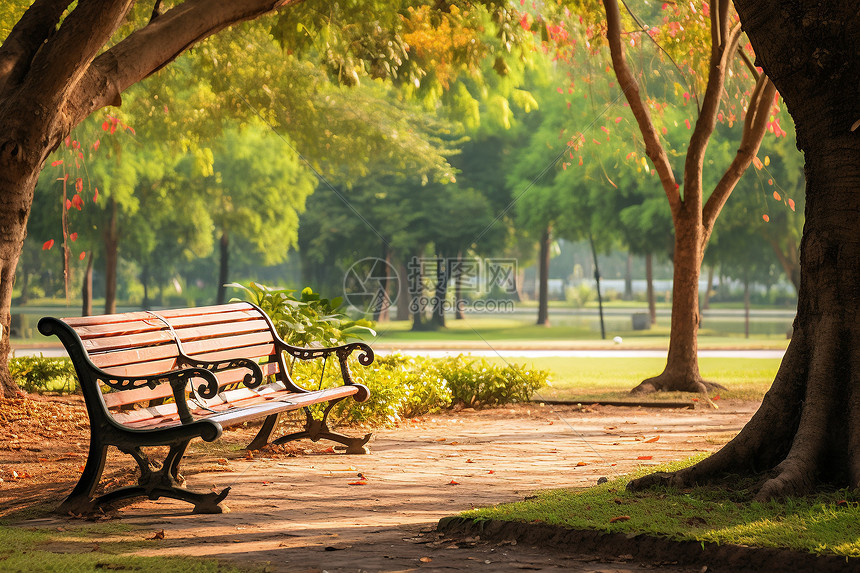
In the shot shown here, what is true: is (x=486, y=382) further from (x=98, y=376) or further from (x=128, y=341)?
(x=98, y=376)

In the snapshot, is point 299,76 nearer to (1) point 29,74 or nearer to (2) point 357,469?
(1) point 29,74

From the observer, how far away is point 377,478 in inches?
236

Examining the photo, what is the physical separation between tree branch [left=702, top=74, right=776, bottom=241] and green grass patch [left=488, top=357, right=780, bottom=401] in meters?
2.39

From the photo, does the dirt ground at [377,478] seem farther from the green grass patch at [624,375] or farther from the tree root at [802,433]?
the green grass patch at [624,375]

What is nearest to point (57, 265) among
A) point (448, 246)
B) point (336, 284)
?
point (336, 284)

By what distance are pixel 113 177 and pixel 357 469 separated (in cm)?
2289

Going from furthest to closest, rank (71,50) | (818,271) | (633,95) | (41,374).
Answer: (633,95) < (41,374) < (71,50) < (818,271)

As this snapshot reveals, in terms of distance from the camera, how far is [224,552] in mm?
4023

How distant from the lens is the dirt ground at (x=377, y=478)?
401 centimetres

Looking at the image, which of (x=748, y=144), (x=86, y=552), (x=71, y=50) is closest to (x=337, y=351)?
(x=71, y=50)

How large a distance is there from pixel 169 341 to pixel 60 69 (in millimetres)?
2138

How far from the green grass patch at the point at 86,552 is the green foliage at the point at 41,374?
21.1 ft

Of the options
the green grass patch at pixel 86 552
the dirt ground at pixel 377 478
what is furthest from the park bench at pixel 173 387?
the green grass patch at pixel 86 552
